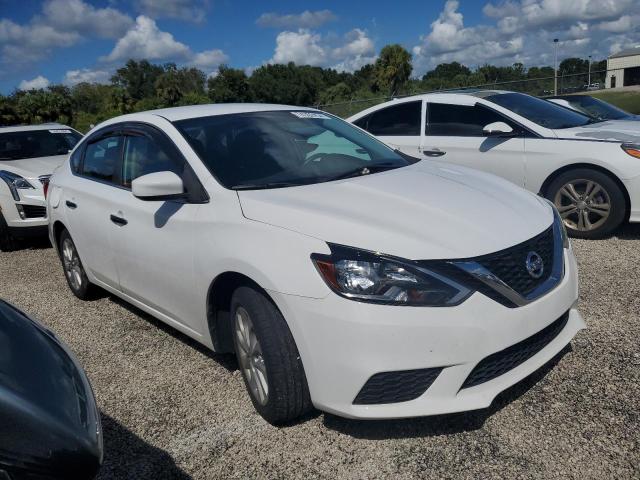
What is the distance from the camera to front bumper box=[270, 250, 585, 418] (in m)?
2.28

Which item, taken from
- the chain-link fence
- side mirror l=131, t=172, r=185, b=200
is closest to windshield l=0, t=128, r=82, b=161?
side mirror l=131, t=172, r=185, b=200

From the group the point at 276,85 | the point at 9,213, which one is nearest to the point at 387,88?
the point at 276,85

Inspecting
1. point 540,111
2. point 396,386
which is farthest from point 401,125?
point 396,386

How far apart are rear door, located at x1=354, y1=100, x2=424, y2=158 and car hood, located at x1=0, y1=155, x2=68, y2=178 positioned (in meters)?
4.21

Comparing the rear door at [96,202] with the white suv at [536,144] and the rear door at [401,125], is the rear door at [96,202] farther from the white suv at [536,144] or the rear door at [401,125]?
the rear door at [401,125]

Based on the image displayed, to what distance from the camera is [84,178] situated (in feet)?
14.6

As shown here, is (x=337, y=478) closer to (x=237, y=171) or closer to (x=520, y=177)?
(x=237, y=171)

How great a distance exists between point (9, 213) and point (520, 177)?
241 inches

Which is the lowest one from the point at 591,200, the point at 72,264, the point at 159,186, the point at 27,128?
the point at 591,200

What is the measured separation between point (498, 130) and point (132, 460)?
4854 mm

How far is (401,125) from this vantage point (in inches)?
270

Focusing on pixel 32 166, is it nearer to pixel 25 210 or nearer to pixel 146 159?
pixel 25 210

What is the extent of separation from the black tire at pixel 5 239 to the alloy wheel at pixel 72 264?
2723 mm

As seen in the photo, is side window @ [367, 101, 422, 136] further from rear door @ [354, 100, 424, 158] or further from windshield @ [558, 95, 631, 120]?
windshield @ [558, 95, 631, 120]
